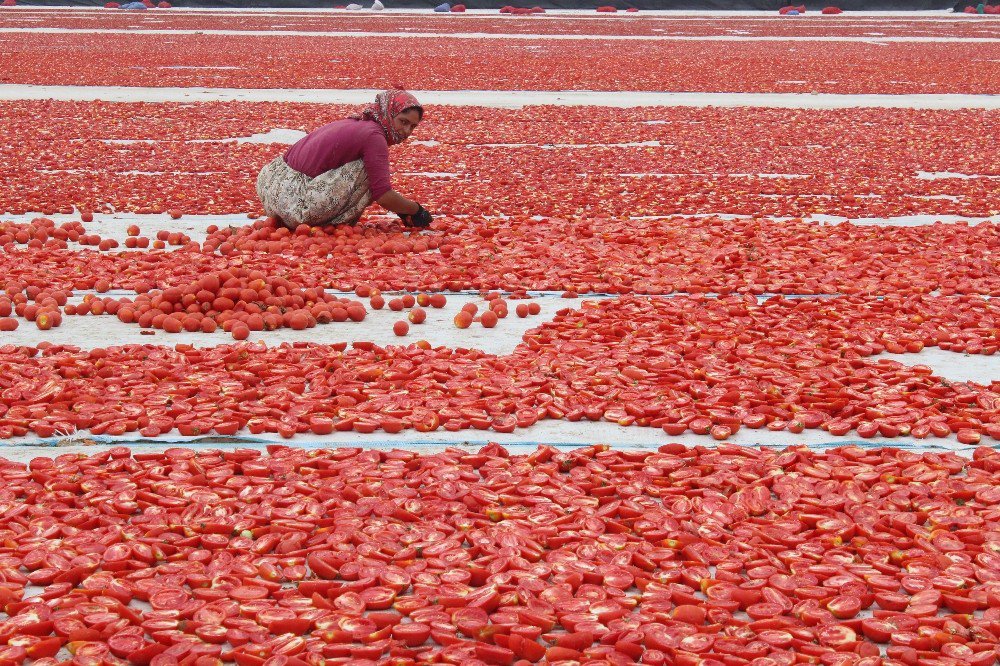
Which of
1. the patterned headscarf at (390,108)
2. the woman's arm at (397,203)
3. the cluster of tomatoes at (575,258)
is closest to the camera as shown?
the cluster of tomatoes at (575,258)

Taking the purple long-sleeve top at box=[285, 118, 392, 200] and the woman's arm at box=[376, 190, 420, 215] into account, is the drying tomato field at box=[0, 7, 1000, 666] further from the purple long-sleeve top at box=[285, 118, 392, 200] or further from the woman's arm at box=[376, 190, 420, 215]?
the purple long-sleeve top at box=[285, 118, 392, 200]

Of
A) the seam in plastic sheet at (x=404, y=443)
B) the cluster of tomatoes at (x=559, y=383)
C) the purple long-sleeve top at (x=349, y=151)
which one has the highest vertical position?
the purple long-sleeve top at (x=349, y=151)

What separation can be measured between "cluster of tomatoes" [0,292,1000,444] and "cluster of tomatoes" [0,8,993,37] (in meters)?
24.2

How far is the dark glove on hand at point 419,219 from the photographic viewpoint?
7062 mm

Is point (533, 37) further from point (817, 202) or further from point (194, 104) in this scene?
point (817, 202)

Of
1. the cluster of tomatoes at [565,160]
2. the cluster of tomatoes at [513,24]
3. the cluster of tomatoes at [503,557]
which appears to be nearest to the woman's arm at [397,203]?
the cluster of tomatoes at [565,160]

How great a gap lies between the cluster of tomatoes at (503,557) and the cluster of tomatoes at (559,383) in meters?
0.31

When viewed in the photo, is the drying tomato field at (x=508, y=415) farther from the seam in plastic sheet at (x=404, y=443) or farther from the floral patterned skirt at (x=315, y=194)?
the floral patterned skirt at (x=315, y=194)

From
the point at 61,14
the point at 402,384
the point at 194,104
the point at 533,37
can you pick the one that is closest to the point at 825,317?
the point at 402,384

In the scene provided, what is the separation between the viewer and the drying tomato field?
276 cm

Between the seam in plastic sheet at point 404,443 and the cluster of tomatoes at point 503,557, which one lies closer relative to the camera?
the cluster of tomatoes at point 503,557

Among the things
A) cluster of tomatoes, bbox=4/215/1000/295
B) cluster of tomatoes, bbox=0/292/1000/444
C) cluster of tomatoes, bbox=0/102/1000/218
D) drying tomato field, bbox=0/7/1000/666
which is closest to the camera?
drying tomato field, bbox=0/7/1000/666

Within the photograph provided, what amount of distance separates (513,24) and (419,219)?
26441 millimetres

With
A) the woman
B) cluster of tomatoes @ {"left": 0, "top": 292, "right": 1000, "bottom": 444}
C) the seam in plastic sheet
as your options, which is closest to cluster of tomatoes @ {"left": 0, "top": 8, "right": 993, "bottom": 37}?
the woman
